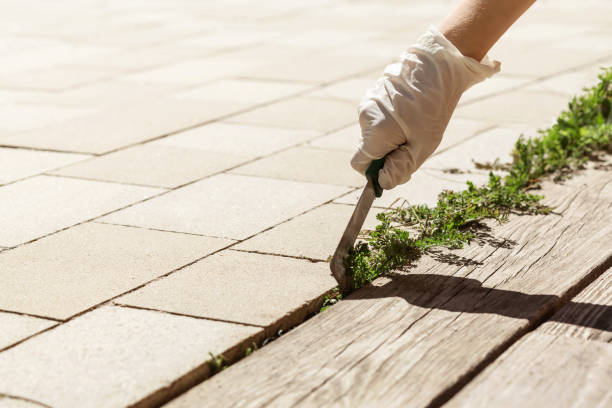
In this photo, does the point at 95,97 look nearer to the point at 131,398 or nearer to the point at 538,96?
the point at 538,96

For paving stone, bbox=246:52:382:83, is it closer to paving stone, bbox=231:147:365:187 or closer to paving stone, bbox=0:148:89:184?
paving stone, bbox=231:147:365:187

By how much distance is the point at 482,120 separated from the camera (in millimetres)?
5797

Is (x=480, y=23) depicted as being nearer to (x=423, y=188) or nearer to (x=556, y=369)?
(x=556, y=369)

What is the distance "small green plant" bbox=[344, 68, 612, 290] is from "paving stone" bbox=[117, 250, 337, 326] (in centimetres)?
13

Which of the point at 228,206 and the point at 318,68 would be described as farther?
the point at 318,68

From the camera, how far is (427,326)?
2805 millimetres

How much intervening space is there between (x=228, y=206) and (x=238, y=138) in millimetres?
1350

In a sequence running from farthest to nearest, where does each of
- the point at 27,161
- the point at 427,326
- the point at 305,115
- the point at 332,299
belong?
the point at 305,115 < the point at 27,161 < the point at 332,299 < the point at 427,326

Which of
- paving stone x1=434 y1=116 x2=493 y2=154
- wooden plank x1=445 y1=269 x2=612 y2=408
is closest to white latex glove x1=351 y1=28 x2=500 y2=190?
wooden plank x1=445 y1=269 x2=612 y2=408

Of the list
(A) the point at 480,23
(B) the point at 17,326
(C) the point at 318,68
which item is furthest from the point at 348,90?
(B) the point at 17,326

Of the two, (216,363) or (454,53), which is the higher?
(454,53)

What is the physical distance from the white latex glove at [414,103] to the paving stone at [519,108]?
2716mm

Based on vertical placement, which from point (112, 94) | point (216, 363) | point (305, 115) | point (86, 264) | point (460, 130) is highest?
point (112, 94)

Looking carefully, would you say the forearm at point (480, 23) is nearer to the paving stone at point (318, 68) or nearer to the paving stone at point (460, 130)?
the paving stone at point (460, 130)
